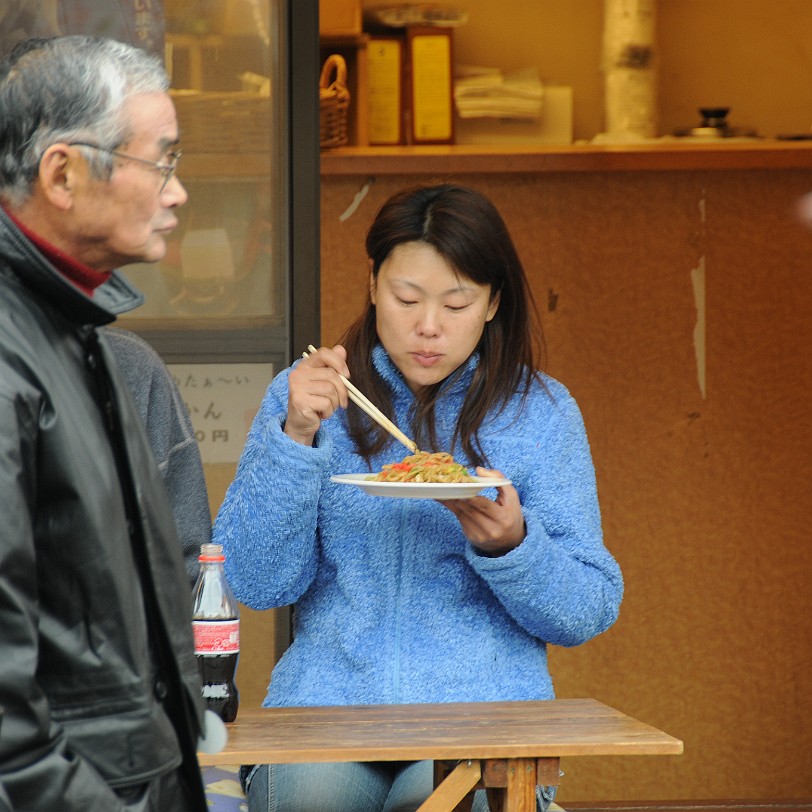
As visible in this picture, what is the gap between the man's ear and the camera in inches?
53.2

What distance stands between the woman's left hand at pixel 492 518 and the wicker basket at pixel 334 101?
7.21 ft

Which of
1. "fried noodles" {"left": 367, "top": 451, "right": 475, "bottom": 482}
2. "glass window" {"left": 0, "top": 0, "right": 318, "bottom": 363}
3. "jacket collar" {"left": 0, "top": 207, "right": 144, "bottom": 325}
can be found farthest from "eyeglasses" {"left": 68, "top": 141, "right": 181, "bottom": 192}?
"glass window" {"left": 0, "top": 0, "right": 318, "bottom": 363}

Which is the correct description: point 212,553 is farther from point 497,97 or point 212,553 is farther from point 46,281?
point 497,97

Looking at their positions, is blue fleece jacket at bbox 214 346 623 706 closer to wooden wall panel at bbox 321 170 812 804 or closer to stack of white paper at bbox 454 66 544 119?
wooden wall panel at bbox 321 170 812 804

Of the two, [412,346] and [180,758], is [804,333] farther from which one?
Answer: [180,758]

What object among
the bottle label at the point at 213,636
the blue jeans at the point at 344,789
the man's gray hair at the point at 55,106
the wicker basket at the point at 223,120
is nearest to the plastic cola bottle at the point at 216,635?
the bottle label at the point at 213,636

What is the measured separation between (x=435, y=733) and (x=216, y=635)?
0.38m

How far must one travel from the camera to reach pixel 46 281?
1327 millimetres

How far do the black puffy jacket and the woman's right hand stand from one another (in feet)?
2.96

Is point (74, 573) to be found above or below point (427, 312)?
below

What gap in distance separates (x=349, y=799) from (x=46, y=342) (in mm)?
1162

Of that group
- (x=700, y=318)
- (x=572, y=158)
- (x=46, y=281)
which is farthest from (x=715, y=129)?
(x=46, y=281)

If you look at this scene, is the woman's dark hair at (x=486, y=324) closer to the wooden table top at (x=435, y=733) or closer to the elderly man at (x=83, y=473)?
the wooden table top at (x=435, y=733)

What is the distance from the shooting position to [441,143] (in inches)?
178
